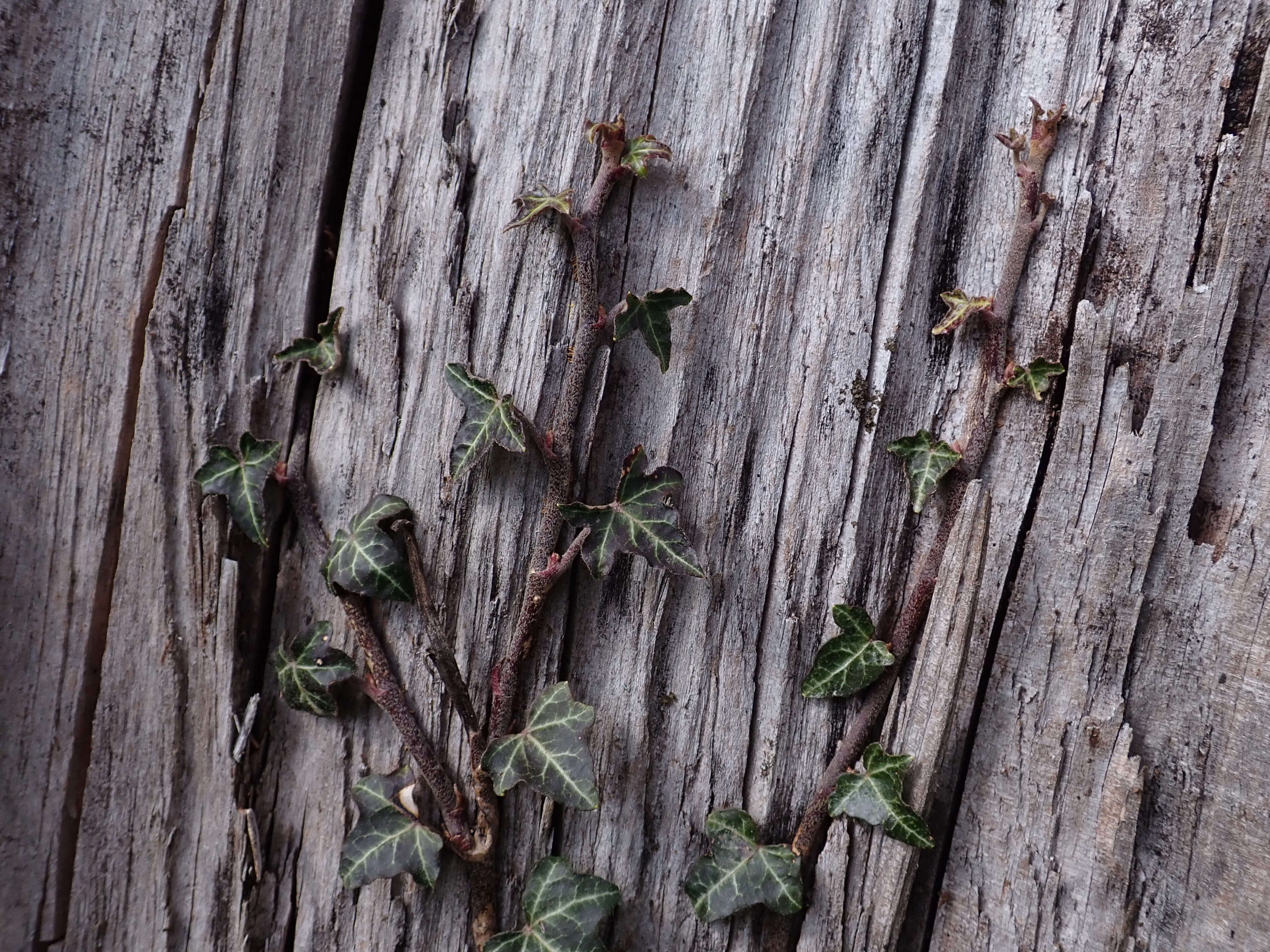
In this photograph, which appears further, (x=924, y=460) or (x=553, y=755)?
(x=924, y=460)

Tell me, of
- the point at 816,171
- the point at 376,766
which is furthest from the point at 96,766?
the point at 816,171

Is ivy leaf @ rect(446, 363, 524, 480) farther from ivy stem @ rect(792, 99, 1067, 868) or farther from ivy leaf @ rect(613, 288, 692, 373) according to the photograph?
ivy stem @ rect(792, 99, 1067, 868)

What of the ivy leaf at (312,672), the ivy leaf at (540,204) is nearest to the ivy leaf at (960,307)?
the ivy leaf at (540,204)

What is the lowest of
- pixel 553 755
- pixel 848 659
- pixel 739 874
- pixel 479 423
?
pixel 739 874

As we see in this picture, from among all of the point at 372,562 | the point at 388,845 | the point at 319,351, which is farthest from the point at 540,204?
the point at 388,845

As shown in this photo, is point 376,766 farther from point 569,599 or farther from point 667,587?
point 667,587

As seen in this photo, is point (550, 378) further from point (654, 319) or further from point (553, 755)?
point (553, 755)
